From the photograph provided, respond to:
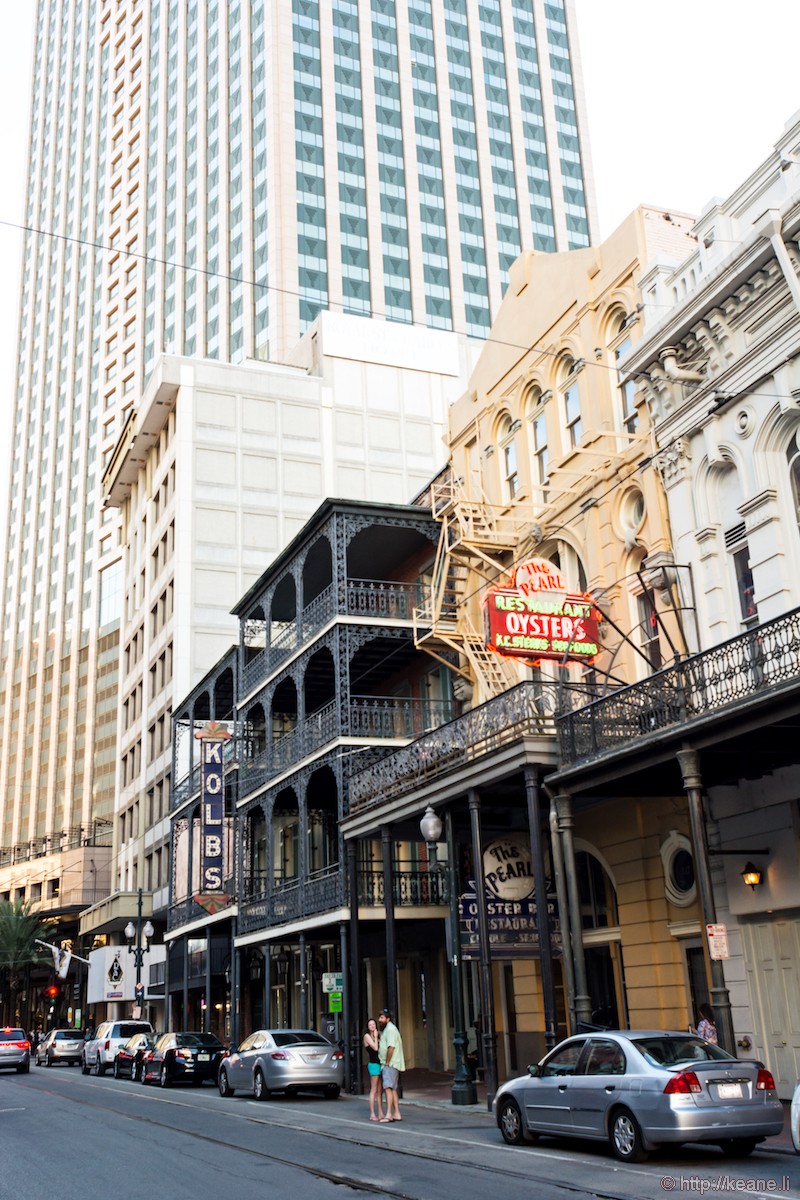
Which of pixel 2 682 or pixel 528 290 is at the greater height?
pixel 2 682

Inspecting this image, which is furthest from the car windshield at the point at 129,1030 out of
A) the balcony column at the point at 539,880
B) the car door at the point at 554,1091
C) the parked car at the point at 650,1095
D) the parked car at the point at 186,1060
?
the parked car at the point at 650,1095

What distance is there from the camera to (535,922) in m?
20.7

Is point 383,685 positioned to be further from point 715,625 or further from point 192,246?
point 192,246

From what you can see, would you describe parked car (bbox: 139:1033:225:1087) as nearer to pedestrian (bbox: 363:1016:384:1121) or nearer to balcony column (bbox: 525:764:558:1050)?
pedestrian (bbox: 363:1016:384:1121)

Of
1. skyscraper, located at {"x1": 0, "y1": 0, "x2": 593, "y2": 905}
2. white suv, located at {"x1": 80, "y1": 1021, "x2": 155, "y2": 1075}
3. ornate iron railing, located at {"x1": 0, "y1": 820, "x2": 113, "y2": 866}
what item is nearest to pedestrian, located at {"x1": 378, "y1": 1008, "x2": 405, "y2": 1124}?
white suv, located at {"x1": 80, "y1": 1021, "x2": 155, "y2": 1075}

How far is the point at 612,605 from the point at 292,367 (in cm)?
4358

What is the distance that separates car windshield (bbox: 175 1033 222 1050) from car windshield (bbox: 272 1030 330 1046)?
713 cm

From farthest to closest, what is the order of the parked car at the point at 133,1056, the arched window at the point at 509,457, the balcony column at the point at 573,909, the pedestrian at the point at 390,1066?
the parked car at the point at 133,1056, the arched window at the point at 509,457, the pedestrian at the point at 390,1066, the balcony column at the point at 573,909

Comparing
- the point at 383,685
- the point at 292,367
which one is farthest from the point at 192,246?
the point at 383,685

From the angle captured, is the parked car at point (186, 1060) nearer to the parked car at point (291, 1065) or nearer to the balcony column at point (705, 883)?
the parked car at point (291, 1065)

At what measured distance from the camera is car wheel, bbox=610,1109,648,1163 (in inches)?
484

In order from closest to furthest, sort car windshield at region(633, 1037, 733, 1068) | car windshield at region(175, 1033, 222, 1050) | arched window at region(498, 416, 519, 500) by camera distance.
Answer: car windshield at region(633, 1037, 733, 1068) < arched window at region(498, 416, 519, 500) < car windshield at region(175, 1033, 222, 1050)

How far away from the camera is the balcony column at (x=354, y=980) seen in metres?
25.1

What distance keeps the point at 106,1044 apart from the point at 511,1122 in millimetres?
27141
